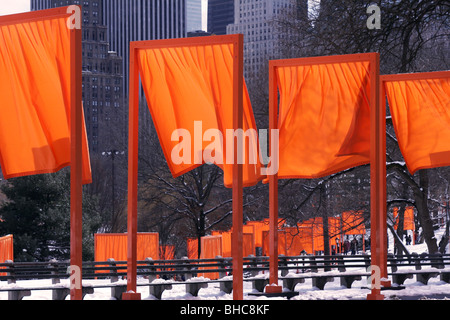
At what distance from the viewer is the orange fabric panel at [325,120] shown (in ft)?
50.3

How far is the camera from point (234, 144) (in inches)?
520

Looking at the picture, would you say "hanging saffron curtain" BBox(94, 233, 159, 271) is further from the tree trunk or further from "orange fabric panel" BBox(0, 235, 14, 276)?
the tree trunk

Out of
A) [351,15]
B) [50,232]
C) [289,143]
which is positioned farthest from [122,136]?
[289,143]

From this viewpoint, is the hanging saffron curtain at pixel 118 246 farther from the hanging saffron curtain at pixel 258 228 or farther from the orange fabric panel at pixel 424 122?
the orange fabric panel at pixel 424 122

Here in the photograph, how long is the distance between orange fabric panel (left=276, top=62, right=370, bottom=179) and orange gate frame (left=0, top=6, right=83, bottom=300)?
4813 millimetres

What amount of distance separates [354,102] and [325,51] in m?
11.1

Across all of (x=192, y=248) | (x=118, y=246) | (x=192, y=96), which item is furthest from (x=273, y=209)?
(x=192, y=248)

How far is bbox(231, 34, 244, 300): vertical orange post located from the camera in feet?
42.0

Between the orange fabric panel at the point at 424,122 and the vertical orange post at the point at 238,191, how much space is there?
178 inches

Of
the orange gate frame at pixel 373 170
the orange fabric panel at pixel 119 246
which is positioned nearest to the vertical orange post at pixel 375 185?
the orange gate frame at pixel 373 170

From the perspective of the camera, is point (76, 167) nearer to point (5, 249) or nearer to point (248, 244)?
point (5, 249)

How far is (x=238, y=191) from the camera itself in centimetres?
1286

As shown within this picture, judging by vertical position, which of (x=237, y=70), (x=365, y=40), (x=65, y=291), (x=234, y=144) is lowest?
(x=65, y=291)
